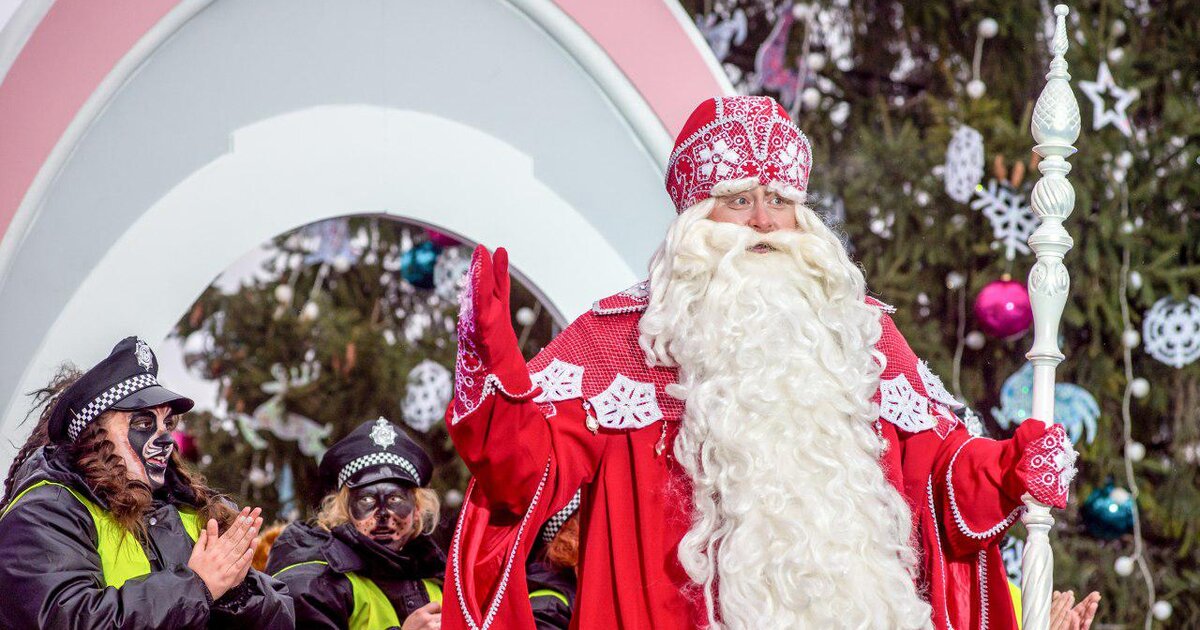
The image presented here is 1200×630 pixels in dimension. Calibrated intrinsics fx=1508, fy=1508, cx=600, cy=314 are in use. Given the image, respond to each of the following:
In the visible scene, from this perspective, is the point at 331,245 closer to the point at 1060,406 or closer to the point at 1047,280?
the point at 1060,406

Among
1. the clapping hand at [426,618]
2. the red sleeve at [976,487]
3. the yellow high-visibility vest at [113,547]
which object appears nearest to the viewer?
the red sleeve at [976,487]

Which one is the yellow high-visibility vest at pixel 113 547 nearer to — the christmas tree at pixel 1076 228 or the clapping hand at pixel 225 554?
the clapping hand at pixel 225 554

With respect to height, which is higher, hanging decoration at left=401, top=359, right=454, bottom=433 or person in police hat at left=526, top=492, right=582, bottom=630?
hanging decoration at left=401, top=359, right=454, bottom=433

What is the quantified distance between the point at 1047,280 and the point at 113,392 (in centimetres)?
222

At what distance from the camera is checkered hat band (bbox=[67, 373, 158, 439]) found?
364cm

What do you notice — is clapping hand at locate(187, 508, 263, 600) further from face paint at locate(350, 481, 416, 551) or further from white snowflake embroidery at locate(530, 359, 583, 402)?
face paint at locate(350, 481, 416, 551)

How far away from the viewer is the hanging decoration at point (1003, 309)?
6.51 metres

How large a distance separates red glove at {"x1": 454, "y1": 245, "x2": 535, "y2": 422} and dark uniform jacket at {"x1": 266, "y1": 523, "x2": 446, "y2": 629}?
192 cm

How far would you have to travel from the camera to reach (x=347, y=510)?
502cm

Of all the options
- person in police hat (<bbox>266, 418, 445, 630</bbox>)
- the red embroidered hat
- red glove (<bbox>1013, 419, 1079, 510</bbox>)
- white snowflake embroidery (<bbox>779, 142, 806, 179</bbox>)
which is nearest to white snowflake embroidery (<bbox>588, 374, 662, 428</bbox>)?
the red embroidered hat

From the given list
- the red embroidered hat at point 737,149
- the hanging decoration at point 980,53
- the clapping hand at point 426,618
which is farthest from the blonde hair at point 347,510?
the hanging decoration at point 980,53

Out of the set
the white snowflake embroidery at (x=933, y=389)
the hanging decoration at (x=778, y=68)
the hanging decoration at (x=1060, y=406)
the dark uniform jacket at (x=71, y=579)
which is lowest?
the dark uniform jacket at (x=71, y=579)

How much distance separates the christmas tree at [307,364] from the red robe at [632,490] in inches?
137

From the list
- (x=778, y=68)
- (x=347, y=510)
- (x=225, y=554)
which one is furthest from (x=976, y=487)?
(x=778, y=68)
